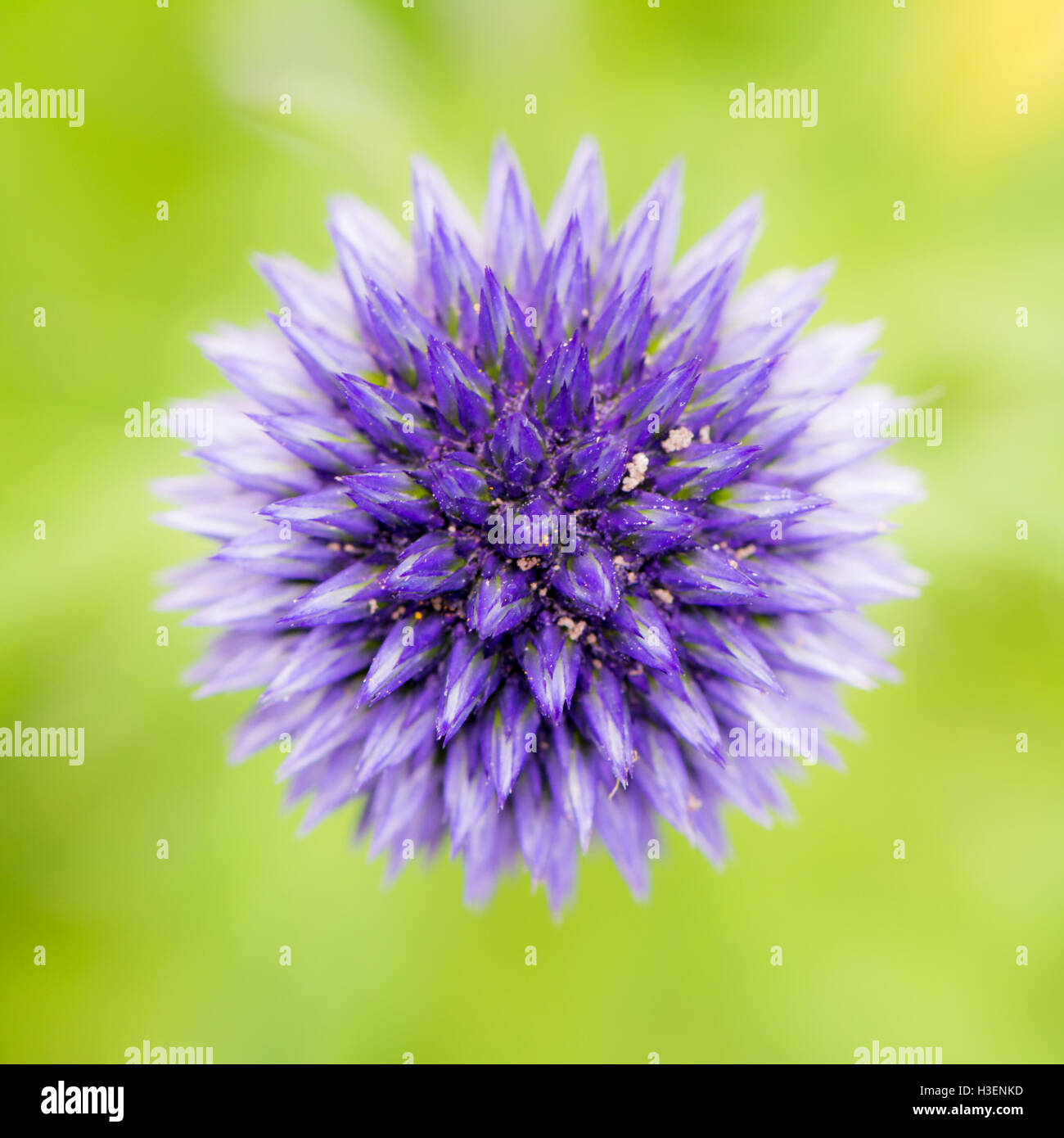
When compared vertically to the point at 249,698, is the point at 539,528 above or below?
above

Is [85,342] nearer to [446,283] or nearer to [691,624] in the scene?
[446,283]

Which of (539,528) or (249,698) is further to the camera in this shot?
(249,698)

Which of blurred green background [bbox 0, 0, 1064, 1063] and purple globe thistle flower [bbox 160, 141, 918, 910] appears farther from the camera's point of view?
blurred green background [bbox 0, 0, 1064, 1063]

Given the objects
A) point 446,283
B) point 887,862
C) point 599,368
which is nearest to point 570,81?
point 446,283

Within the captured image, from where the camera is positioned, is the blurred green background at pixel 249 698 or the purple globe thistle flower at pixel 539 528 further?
the blurred green background at pixel 249 698
